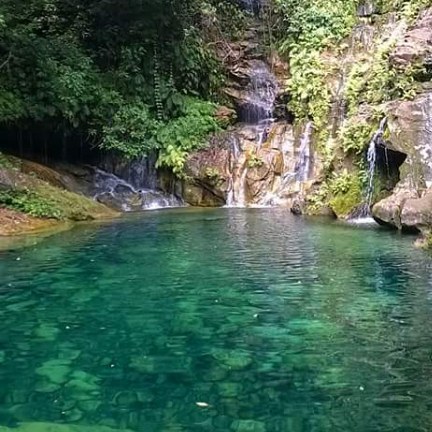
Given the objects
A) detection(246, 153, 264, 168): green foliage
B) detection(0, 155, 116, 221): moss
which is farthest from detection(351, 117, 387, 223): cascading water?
detection(0, 155, 116, 221): moss

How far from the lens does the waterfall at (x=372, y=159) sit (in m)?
15.2

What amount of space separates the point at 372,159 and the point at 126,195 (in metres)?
7.68

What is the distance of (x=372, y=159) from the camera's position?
614 inches

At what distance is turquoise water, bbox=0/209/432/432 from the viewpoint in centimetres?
407

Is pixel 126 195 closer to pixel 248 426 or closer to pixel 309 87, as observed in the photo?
pixel 309 87

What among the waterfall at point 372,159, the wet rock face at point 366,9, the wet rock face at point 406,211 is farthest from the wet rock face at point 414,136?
the wet rock face at point 366,9

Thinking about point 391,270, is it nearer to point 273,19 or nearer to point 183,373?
point 183,373

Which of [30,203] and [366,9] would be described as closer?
[30,203]

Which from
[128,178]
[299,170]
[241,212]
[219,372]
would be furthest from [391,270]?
[128,178]

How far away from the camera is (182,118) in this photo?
2116 centimetres

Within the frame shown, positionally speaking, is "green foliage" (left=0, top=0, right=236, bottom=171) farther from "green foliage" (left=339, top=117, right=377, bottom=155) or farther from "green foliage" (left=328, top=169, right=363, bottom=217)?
"green foliage" (left=328, top=169, right=363, bottom=217)

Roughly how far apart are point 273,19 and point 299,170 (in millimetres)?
7499

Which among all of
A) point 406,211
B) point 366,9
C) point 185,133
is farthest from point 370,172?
point 366,9

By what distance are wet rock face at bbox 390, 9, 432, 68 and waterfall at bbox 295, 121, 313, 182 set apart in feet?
13.5
